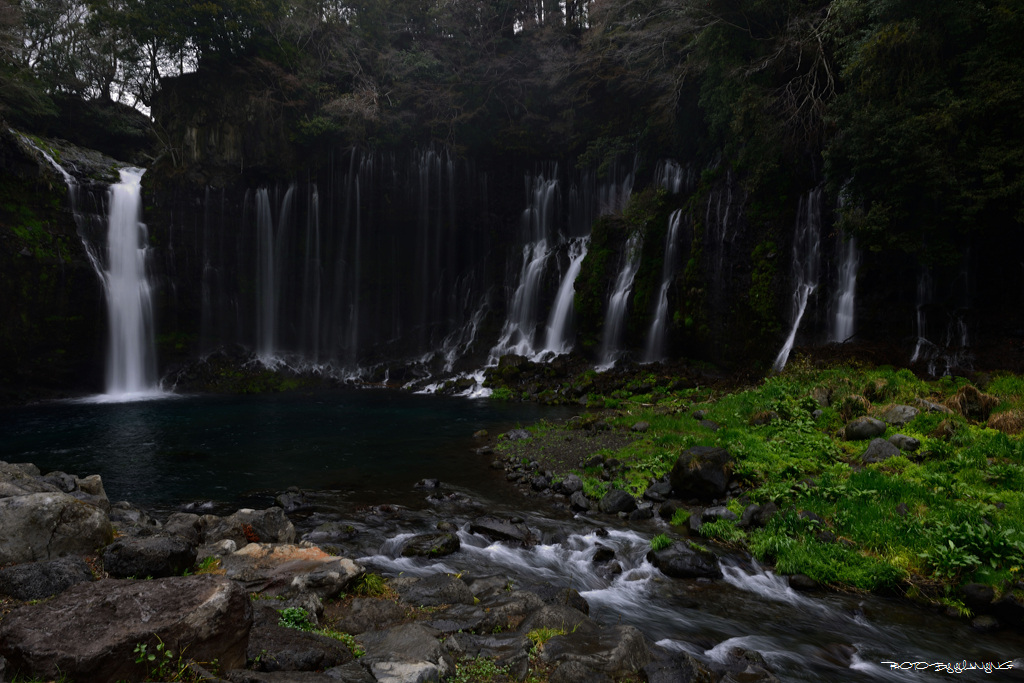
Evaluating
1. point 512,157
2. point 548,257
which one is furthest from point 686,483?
point 512,157

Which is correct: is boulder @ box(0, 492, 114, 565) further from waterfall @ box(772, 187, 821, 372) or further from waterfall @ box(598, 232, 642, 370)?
waterfall @ box(598, 232, 642, 370)

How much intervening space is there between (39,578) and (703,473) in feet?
26.3

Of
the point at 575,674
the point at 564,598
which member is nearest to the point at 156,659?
the point at 575,674

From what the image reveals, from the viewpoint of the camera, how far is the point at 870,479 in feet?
25.1

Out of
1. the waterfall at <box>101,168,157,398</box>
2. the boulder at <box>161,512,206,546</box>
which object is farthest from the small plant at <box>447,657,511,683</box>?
the waterfall at <box>101,168,157,398</box>

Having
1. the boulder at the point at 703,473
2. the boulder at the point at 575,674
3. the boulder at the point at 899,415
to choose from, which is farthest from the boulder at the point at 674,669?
the boulder at the point at 899,415

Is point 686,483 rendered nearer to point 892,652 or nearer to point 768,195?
point 892,652

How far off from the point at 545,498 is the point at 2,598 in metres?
7.31

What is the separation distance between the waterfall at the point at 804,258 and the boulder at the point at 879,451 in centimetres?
931

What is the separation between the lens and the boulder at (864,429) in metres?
9.61

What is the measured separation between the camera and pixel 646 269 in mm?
23797

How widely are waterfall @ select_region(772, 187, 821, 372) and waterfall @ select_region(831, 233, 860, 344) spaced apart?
30.3 inches

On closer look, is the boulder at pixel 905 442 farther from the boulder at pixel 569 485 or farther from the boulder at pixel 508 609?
the boulder at pixel 508 609

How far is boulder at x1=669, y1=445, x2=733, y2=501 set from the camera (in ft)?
28.4
